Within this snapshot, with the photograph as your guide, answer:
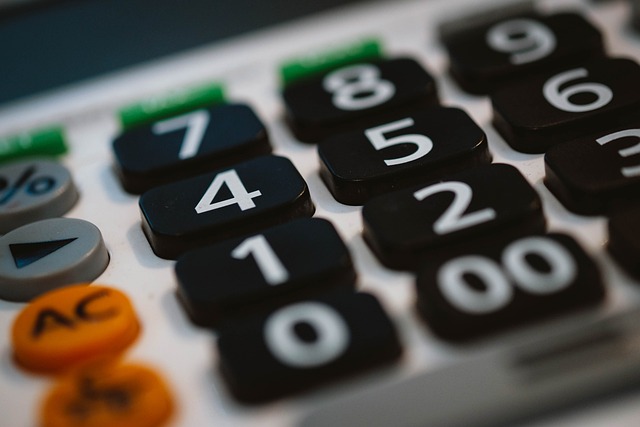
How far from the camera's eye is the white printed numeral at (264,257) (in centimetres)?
41

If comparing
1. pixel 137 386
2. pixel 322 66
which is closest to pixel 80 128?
pixel 322 66

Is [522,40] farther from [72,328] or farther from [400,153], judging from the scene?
[72,328]

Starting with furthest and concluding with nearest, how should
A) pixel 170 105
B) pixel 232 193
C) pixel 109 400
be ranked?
1. pixel 170 105
2. pixel 232 193
3. pixel 109 400

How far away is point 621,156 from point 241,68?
0.94 ft

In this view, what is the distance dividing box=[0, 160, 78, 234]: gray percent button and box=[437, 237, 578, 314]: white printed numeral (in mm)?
234

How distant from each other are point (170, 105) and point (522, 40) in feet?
0.76

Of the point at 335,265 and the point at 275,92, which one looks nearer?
the point at 335,265

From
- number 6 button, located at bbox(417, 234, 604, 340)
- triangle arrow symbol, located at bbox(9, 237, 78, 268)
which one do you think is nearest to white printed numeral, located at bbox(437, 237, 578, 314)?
number 6 button, located at bbox(417, 234, 604, 340)

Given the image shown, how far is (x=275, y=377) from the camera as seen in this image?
0.37 m

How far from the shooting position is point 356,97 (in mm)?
537

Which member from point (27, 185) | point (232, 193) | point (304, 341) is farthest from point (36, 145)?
point (304, 341)

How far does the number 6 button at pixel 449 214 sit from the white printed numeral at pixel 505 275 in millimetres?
17

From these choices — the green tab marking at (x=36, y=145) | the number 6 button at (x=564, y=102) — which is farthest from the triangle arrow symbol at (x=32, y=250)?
the number 6 button at (x=564, y=102)

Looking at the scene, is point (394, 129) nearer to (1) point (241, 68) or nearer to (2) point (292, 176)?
(2) point (292, 176)
